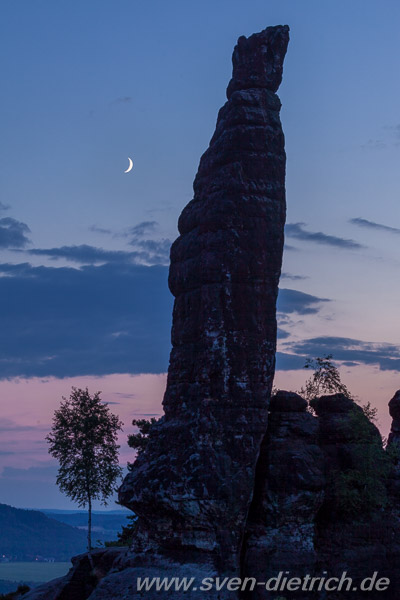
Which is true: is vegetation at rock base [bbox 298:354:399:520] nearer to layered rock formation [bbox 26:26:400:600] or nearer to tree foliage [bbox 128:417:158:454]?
layered rock formation [bbox 26:26:400:600]

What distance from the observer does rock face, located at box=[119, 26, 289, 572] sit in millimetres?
51344

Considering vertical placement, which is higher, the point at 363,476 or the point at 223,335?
the point at 223,335

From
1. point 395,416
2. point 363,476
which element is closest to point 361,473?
point 363,476

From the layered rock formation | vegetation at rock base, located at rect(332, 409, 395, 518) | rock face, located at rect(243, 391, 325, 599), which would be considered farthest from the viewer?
A: vegetation at rock base, located at rect(332, 409, 395, 518)

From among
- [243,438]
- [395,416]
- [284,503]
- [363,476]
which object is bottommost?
[284,503]

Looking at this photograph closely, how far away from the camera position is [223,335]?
54.7 m

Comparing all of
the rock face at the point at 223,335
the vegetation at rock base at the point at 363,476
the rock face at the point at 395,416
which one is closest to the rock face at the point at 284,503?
the rock face at the point at 223,335

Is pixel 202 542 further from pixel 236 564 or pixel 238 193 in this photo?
pixel 238 193

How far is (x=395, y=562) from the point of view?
55875 millimetres

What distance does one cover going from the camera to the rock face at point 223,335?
51344 mm

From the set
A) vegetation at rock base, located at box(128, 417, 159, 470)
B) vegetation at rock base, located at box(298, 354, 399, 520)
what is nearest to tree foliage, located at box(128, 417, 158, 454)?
vegetation at rock base, located at box(128, 417, 159, 470)

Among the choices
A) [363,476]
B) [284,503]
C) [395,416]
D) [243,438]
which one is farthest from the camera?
[395,416]

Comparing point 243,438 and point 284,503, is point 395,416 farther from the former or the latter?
point 243,438

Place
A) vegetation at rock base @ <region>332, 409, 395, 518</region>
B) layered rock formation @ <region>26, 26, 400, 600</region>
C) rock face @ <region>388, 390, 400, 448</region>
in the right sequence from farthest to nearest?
rock face @ <region>388, 390, 400, 448</region> → vegetation at rock base @ <region>332, 409, 395, 518</region> → layered rock formation @ <region>26, 26, 400, 600</region>
